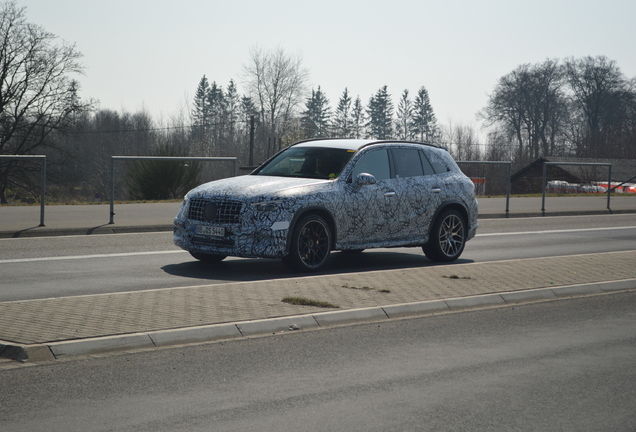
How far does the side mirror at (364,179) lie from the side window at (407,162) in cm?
88

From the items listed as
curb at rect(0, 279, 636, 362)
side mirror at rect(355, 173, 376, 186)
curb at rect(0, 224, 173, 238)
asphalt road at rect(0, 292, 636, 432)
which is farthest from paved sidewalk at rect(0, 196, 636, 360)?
curb at rect(0, 224, 173, 238)

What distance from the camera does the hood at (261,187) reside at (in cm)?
1035

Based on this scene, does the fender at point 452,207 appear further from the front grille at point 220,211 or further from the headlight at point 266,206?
the front grille at point 220,211

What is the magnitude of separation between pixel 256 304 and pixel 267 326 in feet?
2.60

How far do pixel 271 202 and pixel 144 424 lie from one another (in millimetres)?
5906

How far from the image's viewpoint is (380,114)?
4825 inches

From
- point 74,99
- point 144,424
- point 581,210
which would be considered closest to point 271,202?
point 144,424

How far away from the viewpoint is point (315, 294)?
8500 mm

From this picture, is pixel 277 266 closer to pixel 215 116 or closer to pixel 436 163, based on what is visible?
pixel 436 163

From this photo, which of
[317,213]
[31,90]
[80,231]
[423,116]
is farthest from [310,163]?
[423,116]

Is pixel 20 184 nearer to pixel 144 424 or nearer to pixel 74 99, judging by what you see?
pixel 74 99

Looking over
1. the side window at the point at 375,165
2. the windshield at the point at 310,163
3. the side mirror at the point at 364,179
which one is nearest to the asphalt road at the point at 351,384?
the side mirror at the point at 364,179

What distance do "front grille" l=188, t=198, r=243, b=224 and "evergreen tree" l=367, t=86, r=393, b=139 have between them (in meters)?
111

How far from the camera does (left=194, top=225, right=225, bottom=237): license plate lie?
10306 millimetres
